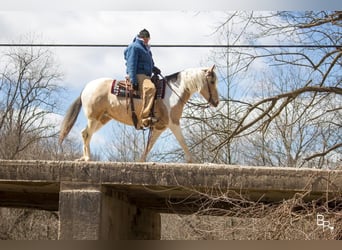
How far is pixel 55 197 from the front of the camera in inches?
309

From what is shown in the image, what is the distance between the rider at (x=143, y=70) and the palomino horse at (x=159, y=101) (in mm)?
149

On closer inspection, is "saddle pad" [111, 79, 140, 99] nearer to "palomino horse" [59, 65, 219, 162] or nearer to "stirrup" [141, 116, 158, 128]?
"palomino horse" [59, 65, 219, 162]

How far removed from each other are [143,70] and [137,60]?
0.47ft

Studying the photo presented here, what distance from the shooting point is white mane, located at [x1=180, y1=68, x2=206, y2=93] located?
24.1ft

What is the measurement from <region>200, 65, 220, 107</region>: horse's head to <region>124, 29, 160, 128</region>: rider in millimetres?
665

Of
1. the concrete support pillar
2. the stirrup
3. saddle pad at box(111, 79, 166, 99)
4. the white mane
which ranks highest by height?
the white mane

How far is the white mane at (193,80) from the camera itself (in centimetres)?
733

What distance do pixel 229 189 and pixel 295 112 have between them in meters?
10.1

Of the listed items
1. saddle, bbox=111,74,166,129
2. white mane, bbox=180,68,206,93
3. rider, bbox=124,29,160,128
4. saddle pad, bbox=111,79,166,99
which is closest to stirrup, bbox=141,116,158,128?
rider, bbox=124,29,160,128

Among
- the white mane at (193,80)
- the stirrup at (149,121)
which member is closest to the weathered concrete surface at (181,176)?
the stirrup at (149,121)

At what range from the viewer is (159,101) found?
7.20 meters

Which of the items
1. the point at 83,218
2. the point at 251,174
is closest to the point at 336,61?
the point at 251,174

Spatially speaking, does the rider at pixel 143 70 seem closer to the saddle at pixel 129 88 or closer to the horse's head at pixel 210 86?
the saddle at pixel 129 88

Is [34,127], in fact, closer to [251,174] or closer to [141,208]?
[141,208]
